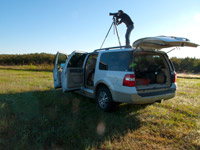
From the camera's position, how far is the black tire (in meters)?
3.43

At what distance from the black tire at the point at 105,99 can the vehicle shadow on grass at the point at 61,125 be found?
0.16 metres

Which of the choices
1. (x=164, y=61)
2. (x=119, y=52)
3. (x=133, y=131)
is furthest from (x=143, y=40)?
(x=133, y=131)

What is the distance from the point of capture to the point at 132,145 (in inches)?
89.0

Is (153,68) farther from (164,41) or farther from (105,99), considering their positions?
(105,99)

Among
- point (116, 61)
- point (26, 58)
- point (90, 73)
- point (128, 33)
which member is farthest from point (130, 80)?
point (26, 58)

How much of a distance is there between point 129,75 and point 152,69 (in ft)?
5.39

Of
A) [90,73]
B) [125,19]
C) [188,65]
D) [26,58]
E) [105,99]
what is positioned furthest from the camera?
[26,58]

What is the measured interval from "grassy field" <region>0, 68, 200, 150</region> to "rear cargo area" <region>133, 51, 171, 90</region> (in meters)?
0.82

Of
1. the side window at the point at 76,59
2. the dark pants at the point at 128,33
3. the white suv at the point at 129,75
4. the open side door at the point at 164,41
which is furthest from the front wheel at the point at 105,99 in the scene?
the dark pants at the point at 128,33

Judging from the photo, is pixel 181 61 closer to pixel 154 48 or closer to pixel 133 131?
pixel 154 48

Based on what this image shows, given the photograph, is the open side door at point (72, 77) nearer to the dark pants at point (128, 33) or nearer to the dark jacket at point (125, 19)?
the dark pants at point (128, 33)

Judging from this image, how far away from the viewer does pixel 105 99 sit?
3.61 meters

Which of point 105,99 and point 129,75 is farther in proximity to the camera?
point 105,99

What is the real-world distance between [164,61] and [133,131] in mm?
2396
